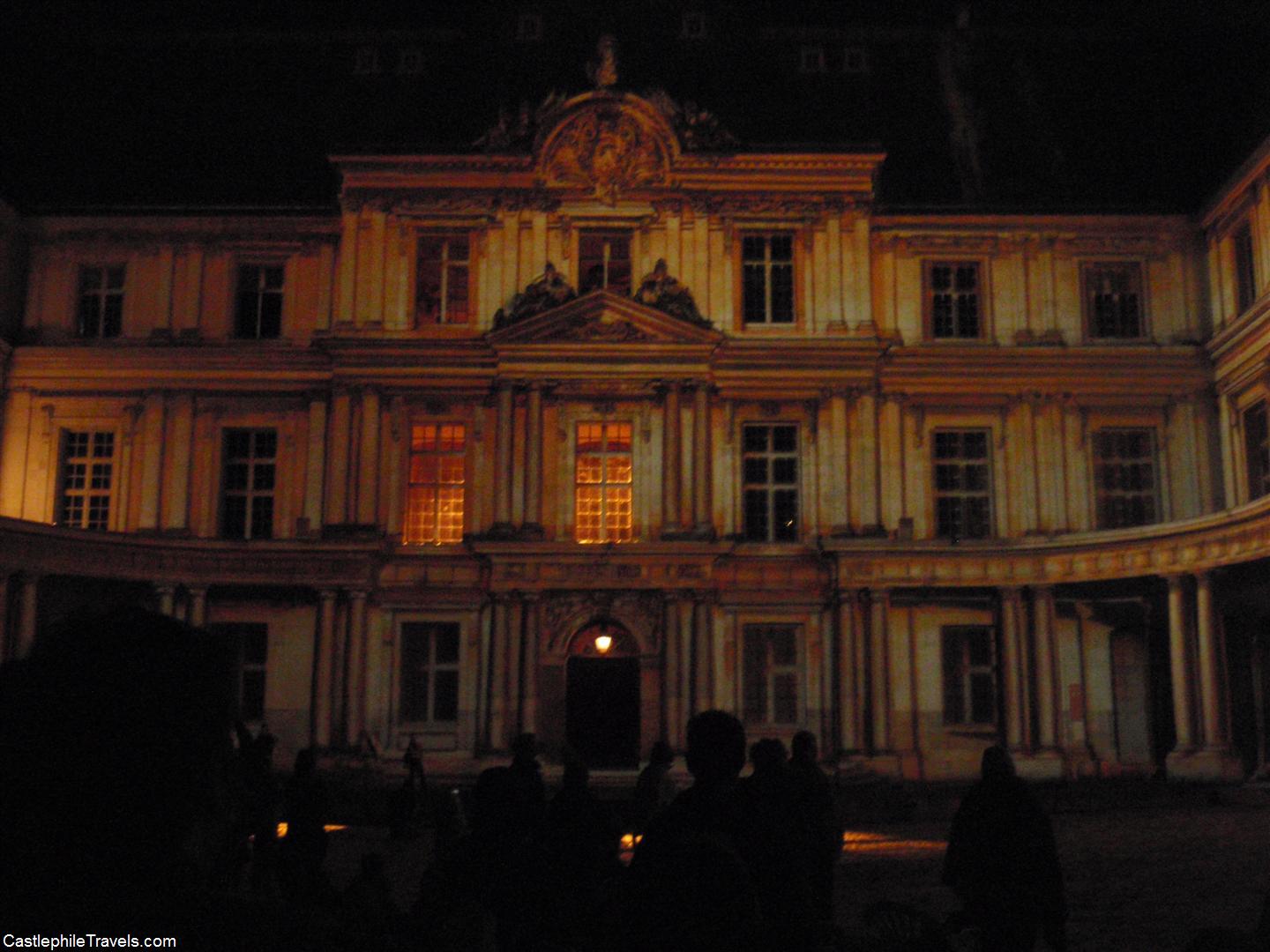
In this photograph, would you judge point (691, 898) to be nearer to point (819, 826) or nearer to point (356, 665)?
point (819, 826)

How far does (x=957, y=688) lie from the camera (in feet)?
98.1

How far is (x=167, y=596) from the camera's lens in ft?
94.1

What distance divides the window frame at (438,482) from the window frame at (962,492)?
10.9 metres

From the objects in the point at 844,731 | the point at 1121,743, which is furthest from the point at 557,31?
the point at 1121,743

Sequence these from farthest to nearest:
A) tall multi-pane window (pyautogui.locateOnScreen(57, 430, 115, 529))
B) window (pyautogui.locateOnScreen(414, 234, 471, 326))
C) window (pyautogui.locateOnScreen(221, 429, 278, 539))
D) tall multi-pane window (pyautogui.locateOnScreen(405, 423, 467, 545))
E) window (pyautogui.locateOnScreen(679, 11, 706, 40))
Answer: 1. window (pyautogui.locateOnScreen(679, 11, 706, 40))
2. window (pyautogui.locateOnScreen(414, 234, 471, 326))
3. tall multi-pane window (pyautogui.locateOnScreen(57, 430, 115, 529))
4. window (pyautogui.locateOnScreen(221, 429, 278, 539))
5. tall multi-pane window (pyautogui.locateOnScreen(405, 423, 467, 545))

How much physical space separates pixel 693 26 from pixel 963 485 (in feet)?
48.6

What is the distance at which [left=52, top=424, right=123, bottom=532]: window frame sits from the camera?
30.6m

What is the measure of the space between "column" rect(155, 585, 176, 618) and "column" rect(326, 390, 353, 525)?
12.0 feet

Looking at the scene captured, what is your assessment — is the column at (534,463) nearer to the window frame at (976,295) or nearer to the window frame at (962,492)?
the window frame at (962,492)

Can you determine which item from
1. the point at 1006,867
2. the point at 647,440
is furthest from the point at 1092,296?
the point at 1006,867

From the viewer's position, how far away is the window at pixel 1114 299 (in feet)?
104

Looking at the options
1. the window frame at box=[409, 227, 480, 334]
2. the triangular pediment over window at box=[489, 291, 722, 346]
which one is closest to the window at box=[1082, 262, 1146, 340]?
the triangular pediment over window at box=[489, 291, 722, 346]

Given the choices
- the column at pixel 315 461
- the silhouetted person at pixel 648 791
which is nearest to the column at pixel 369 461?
the column at pixel 315 461

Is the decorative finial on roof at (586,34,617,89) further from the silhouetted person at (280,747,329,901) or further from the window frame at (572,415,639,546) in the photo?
the silhouetted person at (280,747,329,901)
